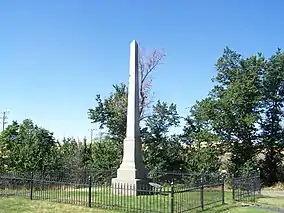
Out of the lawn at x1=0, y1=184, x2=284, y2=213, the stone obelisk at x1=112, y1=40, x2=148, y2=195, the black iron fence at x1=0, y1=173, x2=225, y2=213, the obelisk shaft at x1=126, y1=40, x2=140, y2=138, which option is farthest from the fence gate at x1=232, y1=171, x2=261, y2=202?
the obelisk shaft at x1=126, y1=40, x2=140, y2=138

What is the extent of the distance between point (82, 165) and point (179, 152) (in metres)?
6.78

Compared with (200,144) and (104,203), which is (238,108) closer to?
(200,144)

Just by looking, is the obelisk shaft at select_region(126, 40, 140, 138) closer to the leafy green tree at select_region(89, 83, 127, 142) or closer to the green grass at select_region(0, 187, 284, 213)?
the green grass at select_region(0, 187, 284, 213)

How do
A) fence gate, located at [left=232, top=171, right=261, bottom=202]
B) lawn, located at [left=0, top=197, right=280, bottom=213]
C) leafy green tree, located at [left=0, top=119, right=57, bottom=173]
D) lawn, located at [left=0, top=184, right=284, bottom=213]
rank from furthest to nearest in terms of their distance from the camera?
1. leafy green tree, located at [left=0, top=119, right=57, bottom=173]
2. fence gate, located at [left=232, top=171, right=261, bottom=202]
3. lawn, located at [left=0, top=184, right=284, bottom=213]
4. lawn, located at [left=0, top=197, right=280, bottom=213]

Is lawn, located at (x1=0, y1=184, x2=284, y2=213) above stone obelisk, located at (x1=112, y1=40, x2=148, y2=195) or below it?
below

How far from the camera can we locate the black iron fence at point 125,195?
12289mm

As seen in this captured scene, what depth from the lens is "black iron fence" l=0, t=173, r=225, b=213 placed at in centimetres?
1229

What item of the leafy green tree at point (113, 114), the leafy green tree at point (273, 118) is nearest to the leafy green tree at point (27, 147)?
the leafy green tree at point (113, 114)

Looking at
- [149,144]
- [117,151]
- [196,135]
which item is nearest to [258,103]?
[196,135]

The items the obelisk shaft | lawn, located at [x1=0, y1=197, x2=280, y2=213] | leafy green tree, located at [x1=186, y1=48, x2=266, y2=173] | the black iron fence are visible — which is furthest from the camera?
leafy green tree, located at [x1=186, y1=48, x2=266, y2=173]

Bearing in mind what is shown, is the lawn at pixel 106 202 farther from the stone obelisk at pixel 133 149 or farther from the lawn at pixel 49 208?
the stone obelisk at pixel 133 149

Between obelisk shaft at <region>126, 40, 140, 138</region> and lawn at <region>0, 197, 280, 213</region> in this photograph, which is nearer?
lawn at <region>0, 197, 280, 213</region>

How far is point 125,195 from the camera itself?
1491 centimetres

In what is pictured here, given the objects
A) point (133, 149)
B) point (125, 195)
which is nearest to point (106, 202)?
point (125, 195)
